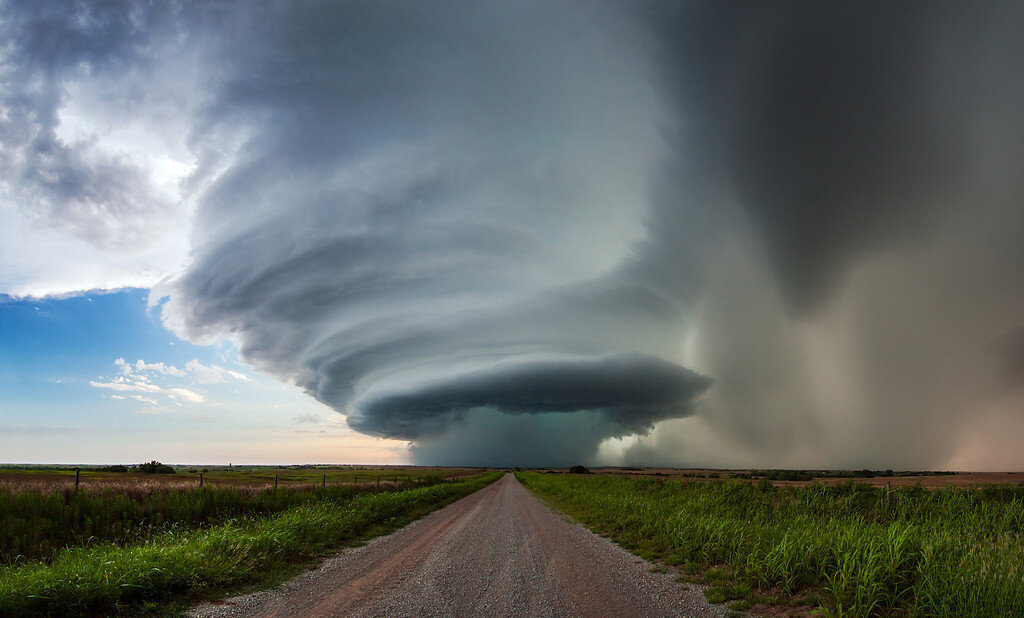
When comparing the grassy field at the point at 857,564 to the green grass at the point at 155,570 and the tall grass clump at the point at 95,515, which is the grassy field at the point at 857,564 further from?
the tall grass clump at the point at 95,515

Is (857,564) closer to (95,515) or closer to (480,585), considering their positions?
(480,585)

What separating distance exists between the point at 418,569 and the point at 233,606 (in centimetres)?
443

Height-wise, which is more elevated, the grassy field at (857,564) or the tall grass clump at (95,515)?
the grassy field at (857,564)

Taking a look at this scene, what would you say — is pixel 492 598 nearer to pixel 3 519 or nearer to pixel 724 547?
pixel 724 547

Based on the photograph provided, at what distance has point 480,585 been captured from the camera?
10312mm

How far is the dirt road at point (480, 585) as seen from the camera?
337 inches

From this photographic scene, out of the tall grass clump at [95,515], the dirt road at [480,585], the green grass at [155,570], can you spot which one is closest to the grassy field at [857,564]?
the dirt road at [480,585]

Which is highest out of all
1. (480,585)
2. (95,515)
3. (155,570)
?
(155,570)

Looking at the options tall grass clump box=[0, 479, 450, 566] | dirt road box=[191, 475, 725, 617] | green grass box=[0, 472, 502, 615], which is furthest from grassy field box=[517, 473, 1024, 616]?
tall grass clump box=[0, 479, 450, 566]

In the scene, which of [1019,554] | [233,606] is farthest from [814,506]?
[233,606]

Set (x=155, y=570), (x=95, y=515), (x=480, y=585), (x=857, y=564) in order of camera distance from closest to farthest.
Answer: (x=857, y=564), (x=155, y=570), (x=480, y=585), (x=95, y=515)

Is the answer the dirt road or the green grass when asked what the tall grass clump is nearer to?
the green grass

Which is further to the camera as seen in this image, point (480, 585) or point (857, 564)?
point (480, 585)

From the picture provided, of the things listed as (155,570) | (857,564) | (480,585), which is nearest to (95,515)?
(155,570)
